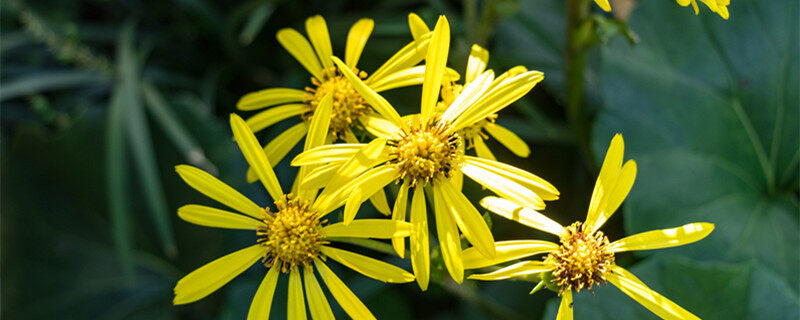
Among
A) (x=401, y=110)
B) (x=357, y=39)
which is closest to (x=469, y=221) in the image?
(x=357, y=39)

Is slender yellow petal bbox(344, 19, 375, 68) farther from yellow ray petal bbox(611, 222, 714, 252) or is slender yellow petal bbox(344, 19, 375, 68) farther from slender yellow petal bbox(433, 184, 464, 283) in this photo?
yellow ray petal bbox(611, 222, 714, 252)

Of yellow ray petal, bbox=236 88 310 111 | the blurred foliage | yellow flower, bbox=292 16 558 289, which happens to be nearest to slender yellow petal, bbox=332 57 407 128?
yellow flower, bbox=292 16 558 289

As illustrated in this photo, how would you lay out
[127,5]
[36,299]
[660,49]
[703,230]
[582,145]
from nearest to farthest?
[703,230] → [660,49] → [582,145] → [36,299] → [127,5]

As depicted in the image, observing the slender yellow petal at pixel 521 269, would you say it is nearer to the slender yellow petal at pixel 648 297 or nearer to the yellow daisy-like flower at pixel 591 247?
the yellow daisy-like flower at pixel 591 247

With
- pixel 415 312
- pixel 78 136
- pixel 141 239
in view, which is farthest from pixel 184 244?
pixel 415 312

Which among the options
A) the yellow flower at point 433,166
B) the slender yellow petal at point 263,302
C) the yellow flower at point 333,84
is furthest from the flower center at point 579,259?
the slender yellow petal at point 263,302

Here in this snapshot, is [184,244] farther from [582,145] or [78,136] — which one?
[582,145]
